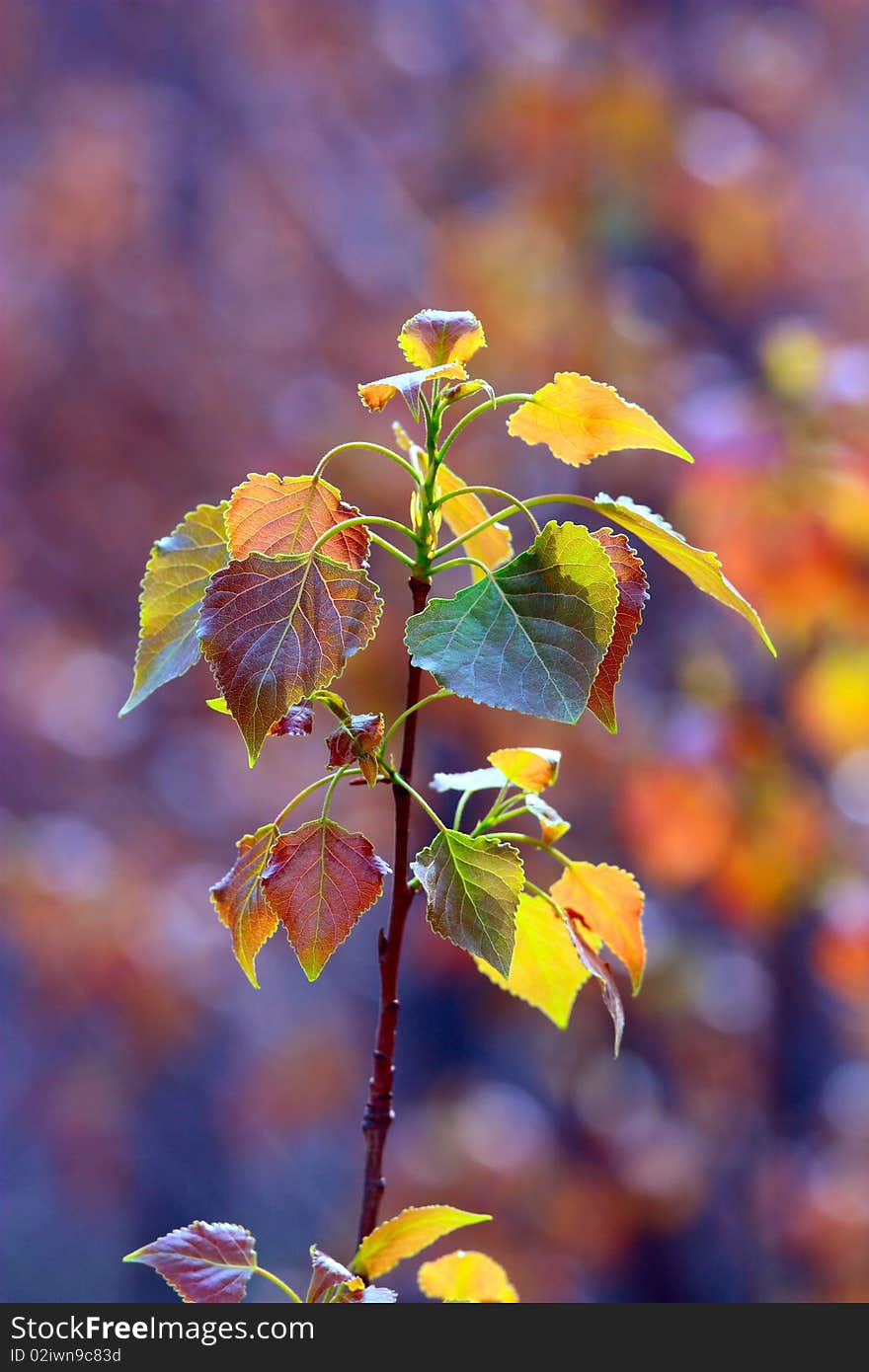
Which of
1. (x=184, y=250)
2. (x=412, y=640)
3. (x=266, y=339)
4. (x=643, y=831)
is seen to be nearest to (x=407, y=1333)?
(x=412, y=640)

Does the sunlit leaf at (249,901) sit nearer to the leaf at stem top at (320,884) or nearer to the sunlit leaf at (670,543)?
the leaf at stem top at (320,884)

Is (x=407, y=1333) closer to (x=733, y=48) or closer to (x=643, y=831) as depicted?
(x=643, y=831)

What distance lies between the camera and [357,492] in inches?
83.9

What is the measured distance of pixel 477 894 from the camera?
0.44 meters

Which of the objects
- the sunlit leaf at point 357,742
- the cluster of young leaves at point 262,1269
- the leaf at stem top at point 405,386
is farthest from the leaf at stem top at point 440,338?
the cluster of young leaves at point 262,1269

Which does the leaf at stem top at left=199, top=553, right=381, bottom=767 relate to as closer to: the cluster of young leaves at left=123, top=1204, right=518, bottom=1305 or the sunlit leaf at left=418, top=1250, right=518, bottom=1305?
the cluster of young leaves at left=123, top=1204, right=518, bottom=1305

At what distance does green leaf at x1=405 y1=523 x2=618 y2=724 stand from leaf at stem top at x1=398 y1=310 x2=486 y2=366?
0.10 m

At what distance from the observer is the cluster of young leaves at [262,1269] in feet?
1.56

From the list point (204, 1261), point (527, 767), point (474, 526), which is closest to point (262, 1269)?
point (204, 1261)

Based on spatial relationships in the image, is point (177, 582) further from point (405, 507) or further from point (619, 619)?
point (405, 507)

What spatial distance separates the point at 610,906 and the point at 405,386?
0.86 feet

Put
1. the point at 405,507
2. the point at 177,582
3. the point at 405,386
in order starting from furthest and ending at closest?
the point at 405,507, the point at 177,582, the point at 405,386

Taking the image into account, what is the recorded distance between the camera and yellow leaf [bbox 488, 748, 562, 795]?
0.52 meters

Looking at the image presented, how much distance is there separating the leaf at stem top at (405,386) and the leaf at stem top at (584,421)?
0.16ft
